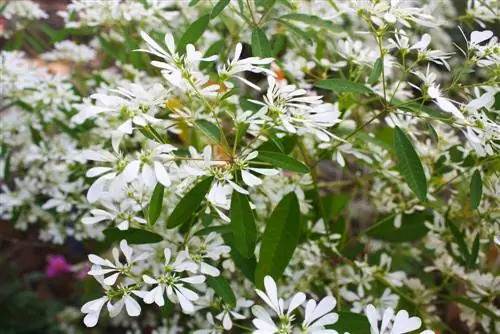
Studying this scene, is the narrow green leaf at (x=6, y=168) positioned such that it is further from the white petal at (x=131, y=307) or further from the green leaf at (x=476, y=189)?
the green leaf at (x=476, y=189)

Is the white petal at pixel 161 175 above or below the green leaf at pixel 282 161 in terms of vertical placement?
above

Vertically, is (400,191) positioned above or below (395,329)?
below

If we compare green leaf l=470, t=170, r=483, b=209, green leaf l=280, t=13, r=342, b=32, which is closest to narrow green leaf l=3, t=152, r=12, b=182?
green leaf l=280, t=13, r=342, b=32

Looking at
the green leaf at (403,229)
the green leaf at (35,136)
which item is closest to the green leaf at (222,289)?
the green leaf at (403,229)

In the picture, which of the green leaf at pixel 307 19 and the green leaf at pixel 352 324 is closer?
the green leaf at pixel 352 324

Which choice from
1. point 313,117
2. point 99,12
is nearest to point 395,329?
point 313,117

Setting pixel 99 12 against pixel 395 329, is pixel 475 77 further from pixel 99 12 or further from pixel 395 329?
pixel 395 329

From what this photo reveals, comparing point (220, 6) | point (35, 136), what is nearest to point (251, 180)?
point (220, 6)
